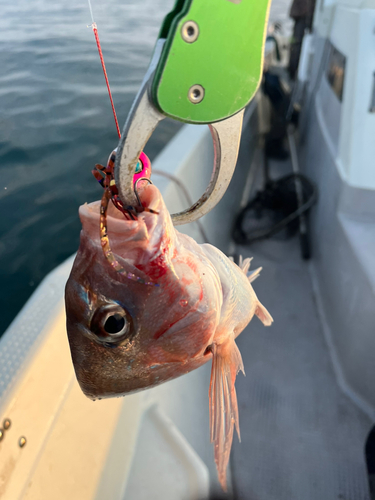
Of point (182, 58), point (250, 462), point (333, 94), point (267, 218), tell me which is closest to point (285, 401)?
point (250, 462)

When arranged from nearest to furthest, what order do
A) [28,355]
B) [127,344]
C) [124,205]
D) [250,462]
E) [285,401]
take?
1. [124,205]
2. [127,344]
3. [28,355]
4. [250,462]
5. [285,401]

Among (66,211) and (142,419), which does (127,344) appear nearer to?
(142,419)

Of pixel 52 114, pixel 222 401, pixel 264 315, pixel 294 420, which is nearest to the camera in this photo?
pixel 222 401

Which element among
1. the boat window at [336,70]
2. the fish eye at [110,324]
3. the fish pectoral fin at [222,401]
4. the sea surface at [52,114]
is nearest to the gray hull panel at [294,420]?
the fish pectoral fin at [222,401]

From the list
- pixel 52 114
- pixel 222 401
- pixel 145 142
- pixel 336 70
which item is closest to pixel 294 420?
pixel 222 401

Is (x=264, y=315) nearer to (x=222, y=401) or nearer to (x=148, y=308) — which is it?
(x=222, y=401)

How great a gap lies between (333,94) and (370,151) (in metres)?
Result: 1.03

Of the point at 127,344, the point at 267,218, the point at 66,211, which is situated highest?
the point at 127,344

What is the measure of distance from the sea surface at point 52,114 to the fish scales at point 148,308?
55 cm

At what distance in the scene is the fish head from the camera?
57 cm

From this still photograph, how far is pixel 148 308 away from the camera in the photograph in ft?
2.09

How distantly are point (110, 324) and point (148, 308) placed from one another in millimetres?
74

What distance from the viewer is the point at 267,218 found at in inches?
123

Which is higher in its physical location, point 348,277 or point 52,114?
point 52,114
